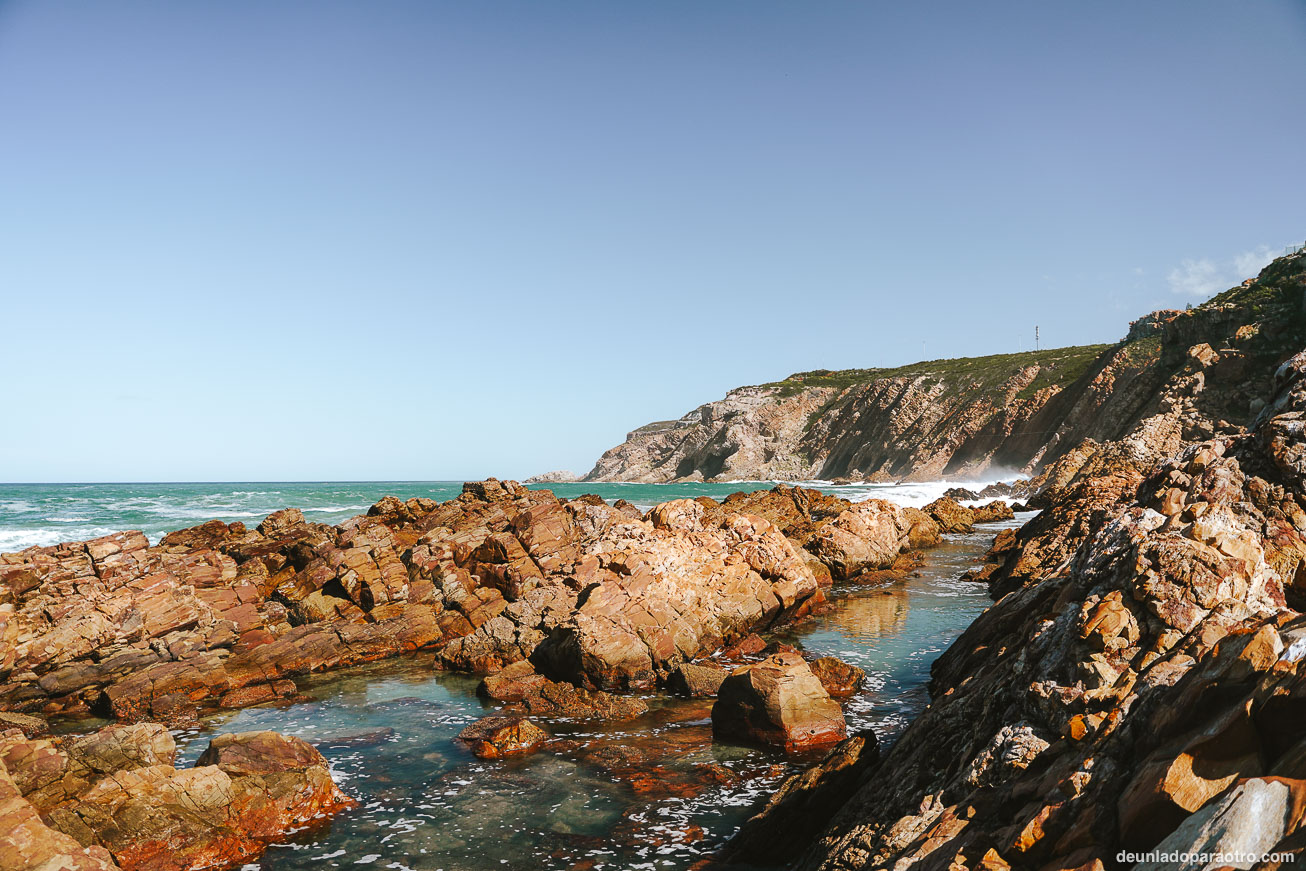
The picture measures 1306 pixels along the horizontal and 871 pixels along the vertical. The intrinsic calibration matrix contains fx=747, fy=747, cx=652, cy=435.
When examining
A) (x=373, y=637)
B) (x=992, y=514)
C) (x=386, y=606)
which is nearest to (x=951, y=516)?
(x=992, y=514)

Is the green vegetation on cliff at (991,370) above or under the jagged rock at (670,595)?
above

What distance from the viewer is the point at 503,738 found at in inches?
471

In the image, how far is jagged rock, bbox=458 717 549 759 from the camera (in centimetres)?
1178

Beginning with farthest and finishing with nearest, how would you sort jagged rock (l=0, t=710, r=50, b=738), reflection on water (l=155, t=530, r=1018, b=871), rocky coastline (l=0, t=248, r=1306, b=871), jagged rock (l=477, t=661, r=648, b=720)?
jagged rock (l=477, t=661, r=648, b=720)
jagged rock (l=0, t=710, r=50, b=738)
reflection on water (l=155, t=530, r=1018, b=871)
rocky coastline (l=0, t=248, r=1306, b=871)

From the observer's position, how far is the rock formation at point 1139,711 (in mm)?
4102

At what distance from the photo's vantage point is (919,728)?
25.5 feet

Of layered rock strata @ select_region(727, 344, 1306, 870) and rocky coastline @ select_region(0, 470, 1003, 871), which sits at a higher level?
layered rock strata @ select_region(727, 344, 1306, 870)

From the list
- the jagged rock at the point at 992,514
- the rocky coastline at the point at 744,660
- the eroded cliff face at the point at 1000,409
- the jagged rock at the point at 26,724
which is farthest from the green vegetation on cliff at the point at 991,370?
the jagged rock at the point at 26,724

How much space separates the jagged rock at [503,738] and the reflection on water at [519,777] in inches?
10.1

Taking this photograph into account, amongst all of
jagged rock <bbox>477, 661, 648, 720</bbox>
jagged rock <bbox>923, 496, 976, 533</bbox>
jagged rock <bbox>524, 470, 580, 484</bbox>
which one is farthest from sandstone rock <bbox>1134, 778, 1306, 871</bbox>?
jagged rock <bbox>524, 470, 580, 484</bbox>

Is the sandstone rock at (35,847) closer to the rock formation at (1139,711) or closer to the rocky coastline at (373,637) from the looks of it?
the rocky coastline at (373,637)

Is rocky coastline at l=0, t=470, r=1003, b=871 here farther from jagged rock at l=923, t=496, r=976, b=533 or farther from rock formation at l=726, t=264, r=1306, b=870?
jagged rock at l=923, t=496, r=976, b=533

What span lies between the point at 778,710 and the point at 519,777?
159 inches

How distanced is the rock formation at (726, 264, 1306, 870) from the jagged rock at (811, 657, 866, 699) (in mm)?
4766
